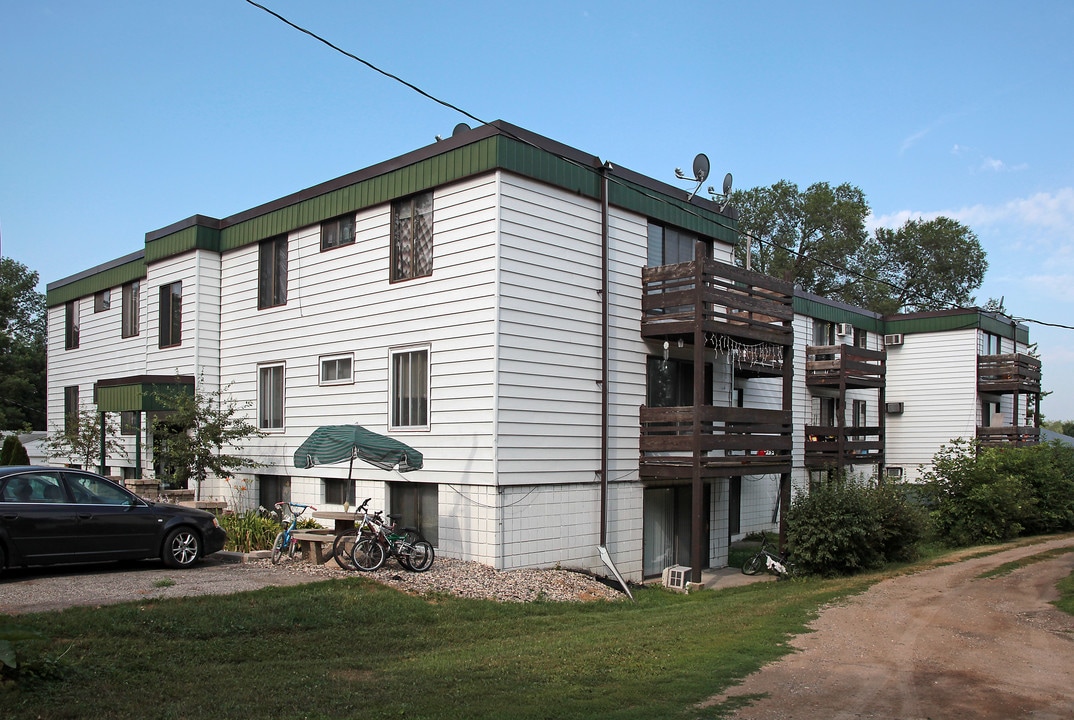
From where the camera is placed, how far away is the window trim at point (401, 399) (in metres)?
15.4

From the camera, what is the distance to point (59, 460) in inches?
1031

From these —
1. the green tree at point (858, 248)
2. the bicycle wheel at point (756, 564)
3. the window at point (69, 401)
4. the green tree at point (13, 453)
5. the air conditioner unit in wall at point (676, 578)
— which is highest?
the green tree at point (858, 248)

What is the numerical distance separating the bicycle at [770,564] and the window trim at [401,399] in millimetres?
8054

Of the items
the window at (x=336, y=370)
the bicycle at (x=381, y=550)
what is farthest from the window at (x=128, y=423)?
the bicycle at (x=381, y=550)

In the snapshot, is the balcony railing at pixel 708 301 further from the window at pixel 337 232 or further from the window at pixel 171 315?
the window at pixel 171 315

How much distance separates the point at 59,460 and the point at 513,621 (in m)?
20.5

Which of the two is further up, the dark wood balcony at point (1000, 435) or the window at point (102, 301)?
the window at point (102, 301)

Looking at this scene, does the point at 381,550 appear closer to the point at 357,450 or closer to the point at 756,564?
the point at 357,450

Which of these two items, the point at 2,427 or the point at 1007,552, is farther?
the point at 2,427

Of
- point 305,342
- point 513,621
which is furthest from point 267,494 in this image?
point 513,621

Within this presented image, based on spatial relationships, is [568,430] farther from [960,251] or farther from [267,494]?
[960,251]

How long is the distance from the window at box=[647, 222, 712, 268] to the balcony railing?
2.23ft

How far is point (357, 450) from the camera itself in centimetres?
1346

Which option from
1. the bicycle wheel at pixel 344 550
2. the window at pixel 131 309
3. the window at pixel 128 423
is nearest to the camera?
the bicycle wheel at pixel 344 550
